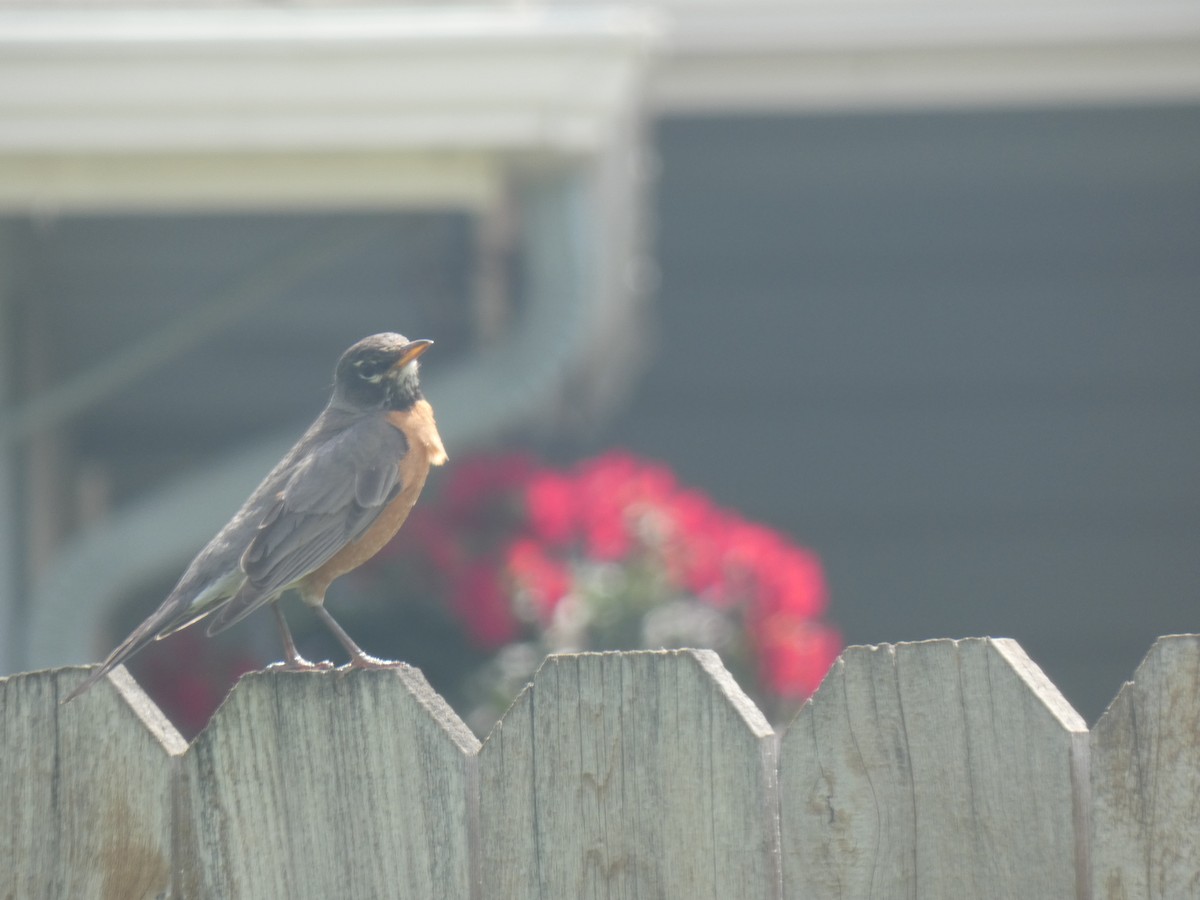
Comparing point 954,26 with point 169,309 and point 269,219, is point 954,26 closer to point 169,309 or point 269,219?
point 269,219

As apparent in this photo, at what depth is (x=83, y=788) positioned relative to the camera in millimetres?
2334

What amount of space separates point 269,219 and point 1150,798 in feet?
14.2

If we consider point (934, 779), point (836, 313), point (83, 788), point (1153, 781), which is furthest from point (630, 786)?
point (836, 313)

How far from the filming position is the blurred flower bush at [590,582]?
4.78m

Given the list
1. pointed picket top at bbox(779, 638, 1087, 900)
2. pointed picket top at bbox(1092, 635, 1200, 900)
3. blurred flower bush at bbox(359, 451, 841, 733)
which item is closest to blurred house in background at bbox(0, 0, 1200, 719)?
blurred flower bush at bbox(359, 451, 841, 733)

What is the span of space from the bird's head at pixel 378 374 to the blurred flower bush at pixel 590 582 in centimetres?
104

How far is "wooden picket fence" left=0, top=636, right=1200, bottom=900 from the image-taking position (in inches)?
83.7

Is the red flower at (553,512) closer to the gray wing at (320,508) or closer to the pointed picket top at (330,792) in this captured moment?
the gray wing at (320,508)

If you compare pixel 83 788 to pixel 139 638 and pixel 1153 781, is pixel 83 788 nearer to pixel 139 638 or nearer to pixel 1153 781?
pixel 139 638

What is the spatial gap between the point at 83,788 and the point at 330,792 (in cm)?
38

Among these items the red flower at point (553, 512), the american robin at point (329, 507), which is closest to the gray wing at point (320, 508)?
the american robin at point (329, 507)

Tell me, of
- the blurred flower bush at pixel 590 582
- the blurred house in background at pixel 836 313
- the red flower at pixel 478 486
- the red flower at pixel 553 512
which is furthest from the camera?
the blurred house in background at pixel 836 313

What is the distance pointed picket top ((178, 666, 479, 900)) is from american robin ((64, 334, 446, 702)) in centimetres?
52

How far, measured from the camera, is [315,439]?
380 cm
